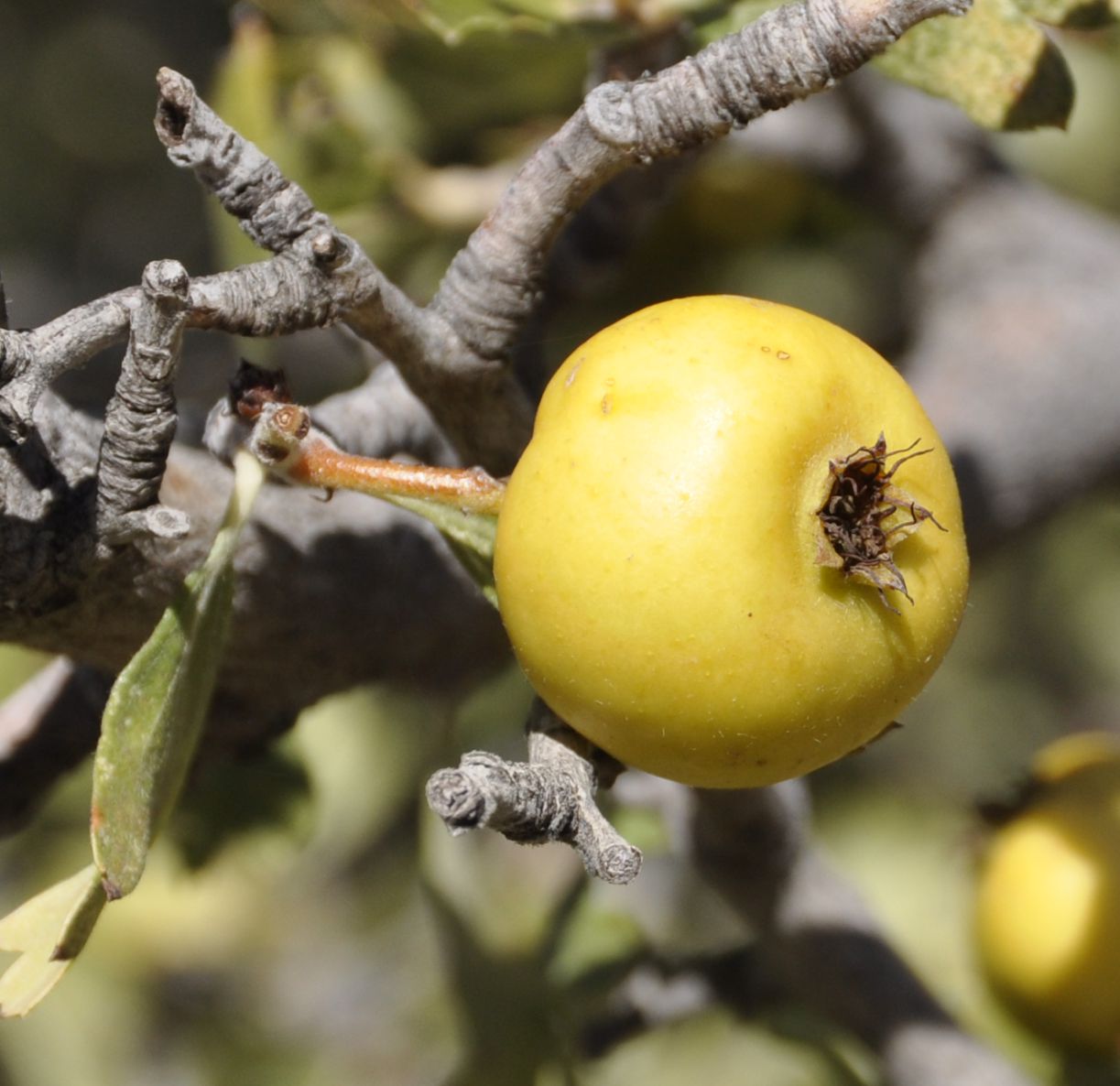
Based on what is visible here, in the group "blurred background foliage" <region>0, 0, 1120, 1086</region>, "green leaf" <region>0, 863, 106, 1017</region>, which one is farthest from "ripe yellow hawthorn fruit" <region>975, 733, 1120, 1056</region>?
"green leaf" <region>0, 863, 106, 1017</region>

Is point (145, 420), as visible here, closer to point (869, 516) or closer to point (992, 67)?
point (869, 516)

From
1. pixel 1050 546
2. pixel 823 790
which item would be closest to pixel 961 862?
pixel 823 790

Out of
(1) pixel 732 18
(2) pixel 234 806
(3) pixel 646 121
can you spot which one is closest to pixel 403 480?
(3) pixel 646 121

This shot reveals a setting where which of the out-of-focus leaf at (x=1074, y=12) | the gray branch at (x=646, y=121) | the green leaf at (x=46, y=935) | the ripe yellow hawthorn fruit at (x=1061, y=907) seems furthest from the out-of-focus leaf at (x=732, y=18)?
the ripe yellow hawthorn fruit at (x=1061, y=907)

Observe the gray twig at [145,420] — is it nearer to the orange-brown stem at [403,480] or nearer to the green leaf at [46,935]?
the orange-brown stem at [403,480]

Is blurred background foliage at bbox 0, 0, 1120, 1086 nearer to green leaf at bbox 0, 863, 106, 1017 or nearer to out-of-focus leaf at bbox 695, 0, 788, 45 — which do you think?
out-of-focus leaf at bbox 695, 0, 788, 45
